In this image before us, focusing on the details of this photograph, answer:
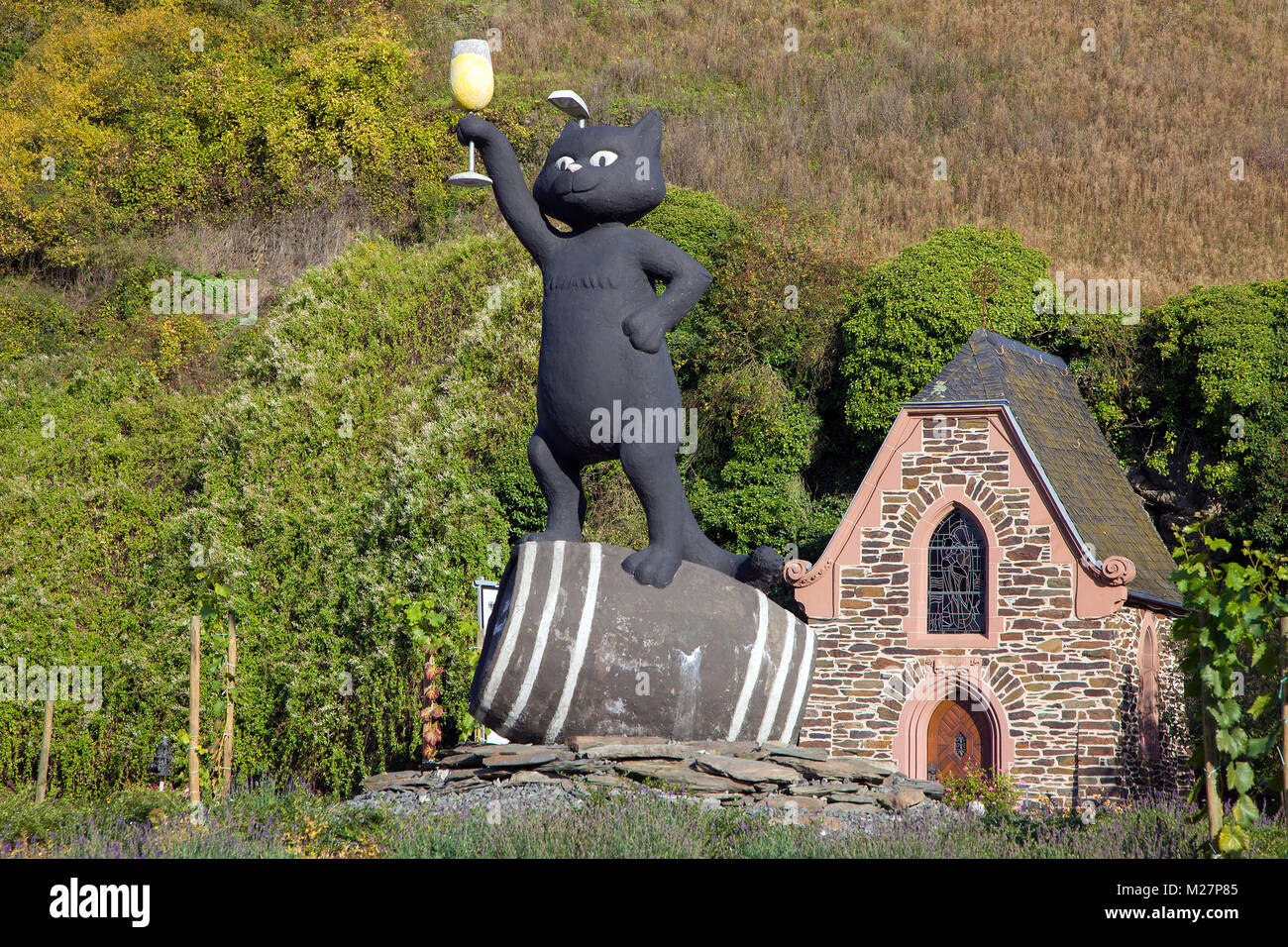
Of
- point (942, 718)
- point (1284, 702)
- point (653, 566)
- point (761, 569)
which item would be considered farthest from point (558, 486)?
point (942, 718)

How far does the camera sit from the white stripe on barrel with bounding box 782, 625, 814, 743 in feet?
26.3

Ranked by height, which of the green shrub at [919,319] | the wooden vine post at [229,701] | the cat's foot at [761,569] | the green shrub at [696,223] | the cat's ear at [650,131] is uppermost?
the green shrub at [696,223]

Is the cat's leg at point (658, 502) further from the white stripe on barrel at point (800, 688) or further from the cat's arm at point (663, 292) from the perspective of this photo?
the white stripe on barrel at point (800, 688)

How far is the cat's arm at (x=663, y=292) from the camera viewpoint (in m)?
7.80

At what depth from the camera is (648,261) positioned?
8039 millimetres

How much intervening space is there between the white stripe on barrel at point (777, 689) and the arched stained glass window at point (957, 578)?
847cm

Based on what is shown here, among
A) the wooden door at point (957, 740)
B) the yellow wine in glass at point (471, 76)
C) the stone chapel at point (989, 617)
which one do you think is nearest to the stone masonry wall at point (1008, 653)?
the stone chapel at point (989, 617)

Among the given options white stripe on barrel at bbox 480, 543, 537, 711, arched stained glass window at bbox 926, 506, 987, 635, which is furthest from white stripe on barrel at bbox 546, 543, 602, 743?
arched stained glass window at bbox 926, 506, 987, 635

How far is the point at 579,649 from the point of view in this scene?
24.6 ft

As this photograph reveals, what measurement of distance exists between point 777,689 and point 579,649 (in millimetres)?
1288

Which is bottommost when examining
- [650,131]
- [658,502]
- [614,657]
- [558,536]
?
[614,657]

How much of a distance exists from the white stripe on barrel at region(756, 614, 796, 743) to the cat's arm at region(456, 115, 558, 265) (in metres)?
2.91

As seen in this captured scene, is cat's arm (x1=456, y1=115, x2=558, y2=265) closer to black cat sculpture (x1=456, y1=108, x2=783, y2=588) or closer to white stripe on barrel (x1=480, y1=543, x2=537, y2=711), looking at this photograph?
black cat sculpture (x1=456, y1=108, x2=783, y2=588)

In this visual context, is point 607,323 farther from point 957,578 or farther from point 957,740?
point 957,740
